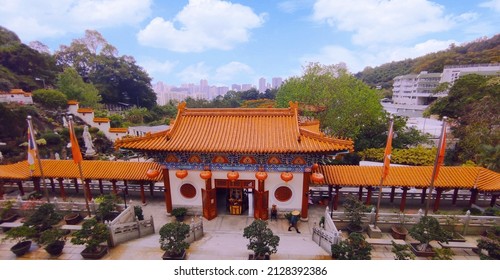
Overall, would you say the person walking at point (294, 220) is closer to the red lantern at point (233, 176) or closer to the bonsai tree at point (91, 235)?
the red lantern at point (233, 176)

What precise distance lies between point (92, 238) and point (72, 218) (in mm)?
4002

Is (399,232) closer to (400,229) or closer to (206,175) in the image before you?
(400,229)

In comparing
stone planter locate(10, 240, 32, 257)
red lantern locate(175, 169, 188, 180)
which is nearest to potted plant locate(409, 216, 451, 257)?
red lantern locate(175, 169, 188, 180)

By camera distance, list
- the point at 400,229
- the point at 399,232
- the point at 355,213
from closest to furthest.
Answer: the point at 399,232, the point at 355,213, the point at 400,229

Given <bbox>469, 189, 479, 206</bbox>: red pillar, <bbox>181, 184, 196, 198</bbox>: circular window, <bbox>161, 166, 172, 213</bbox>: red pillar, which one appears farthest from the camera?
<bbox>469, 189, 479, 206</bbox>: red pillar

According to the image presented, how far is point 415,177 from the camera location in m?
12.7

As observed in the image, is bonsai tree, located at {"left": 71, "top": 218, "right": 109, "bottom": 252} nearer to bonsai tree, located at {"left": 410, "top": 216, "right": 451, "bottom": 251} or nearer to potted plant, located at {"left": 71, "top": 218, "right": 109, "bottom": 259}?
potted plant, located at {"left": 71, "top": 218, "right": 109, "bottom": 259}

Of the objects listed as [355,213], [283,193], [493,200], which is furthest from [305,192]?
[493,200]

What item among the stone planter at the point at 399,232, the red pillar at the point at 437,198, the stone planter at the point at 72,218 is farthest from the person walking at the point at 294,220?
the stone planter at the point at 72,218

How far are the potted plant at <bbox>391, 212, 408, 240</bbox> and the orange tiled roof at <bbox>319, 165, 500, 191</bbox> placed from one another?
1.72m

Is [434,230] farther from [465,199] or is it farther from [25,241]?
[25,241]

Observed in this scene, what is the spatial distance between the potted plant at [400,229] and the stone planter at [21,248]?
15.4 meters

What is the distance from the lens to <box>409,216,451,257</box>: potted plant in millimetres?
9219
